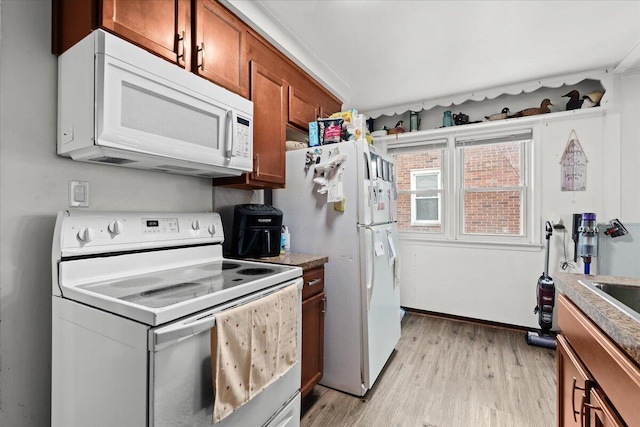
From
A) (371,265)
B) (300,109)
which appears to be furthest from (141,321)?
(300,109)

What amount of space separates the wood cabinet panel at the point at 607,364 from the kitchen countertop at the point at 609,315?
26 millimetres

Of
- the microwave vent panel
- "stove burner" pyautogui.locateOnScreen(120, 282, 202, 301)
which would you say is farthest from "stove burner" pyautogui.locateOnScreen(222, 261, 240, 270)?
the microwave vent panel

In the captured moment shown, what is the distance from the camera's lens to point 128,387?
880mm

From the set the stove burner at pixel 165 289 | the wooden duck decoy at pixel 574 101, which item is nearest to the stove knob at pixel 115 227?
the stove burner at pixel 165 289

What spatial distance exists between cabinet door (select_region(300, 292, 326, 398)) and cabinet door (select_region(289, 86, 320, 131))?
52.1 inches

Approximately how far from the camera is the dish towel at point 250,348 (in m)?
0.99

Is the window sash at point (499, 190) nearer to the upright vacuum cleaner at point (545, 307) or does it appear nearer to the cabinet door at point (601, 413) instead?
the upright vacuum cleaner at point (545, 307)

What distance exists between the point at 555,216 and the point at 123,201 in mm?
3570

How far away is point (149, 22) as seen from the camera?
4.14ft

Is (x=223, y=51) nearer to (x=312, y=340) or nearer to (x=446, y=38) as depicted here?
(x=446, y=38)

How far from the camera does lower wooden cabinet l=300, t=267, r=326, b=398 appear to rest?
5.85 ft

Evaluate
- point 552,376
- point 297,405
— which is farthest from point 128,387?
point 552,376

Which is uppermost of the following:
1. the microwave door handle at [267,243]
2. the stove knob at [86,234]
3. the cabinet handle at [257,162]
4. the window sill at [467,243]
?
the cabinet handle at [257,162]

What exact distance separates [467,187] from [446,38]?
1717 mm
